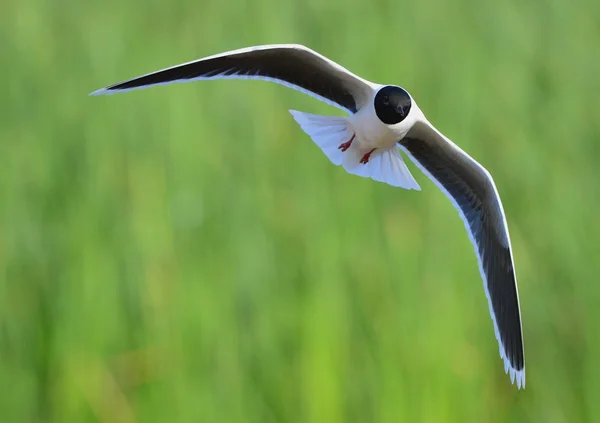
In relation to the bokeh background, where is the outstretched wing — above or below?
above

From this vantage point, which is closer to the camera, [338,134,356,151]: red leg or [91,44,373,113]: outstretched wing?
[91,44,373,113]: outstretched wing

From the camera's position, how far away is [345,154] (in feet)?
4.18

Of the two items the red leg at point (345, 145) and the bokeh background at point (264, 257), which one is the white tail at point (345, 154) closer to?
the red leg at point (345, 145)

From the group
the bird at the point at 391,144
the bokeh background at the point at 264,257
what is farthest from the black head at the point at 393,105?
the bokeh background at the point at 264,257

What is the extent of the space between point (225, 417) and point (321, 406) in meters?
0.15

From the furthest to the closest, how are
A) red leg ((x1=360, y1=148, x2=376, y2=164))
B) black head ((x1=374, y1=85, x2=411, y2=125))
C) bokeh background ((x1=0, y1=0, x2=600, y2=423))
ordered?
bokeh background ((x1=0, y1=0, x2=600, y2=423)) → red leg ((x1=360, y1=148, x2=376, y2=164)) → black head ((x1=374, y1=85, x2=411, y2=125))

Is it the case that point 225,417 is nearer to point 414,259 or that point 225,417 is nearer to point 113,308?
point 113,308

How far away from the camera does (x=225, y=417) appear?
1574mm

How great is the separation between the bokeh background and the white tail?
41 centimetres

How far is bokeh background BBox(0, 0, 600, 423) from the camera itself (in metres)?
1.63

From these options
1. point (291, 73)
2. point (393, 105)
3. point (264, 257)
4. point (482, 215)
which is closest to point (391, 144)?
point (393, 105)

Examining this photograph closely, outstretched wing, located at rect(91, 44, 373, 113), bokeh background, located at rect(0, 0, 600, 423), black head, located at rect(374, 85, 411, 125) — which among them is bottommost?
bokeh background, located at rect(0, 0, 600, 423)

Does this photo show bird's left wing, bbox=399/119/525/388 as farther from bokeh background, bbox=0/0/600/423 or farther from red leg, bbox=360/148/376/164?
bokeh background, bbox=0/0/600/423

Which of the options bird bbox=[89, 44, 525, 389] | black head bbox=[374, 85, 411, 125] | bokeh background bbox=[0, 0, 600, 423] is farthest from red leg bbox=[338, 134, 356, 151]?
bokeh background bbox=[0, 0, 600, 423]
